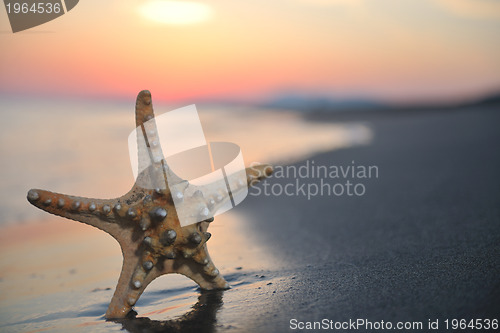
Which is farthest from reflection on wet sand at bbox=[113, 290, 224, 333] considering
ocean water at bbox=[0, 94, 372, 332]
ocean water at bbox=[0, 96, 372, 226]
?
ocean water at bbox=[0, 96, 372, 226]

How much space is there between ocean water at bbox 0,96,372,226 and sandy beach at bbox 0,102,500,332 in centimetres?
144

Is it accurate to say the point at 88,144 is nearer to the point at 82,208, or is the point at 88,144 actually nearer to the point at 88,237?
the point at 88,237

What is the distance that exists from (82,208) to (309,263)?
5.90 feet

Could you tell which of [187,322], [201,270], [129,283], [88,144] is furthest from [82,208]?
[88,144]

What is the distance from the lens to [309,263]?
3.69 metres

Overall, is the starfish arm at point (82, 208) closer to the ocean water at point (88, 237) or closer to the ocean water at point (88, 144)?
the ocean water at point (88, 237)

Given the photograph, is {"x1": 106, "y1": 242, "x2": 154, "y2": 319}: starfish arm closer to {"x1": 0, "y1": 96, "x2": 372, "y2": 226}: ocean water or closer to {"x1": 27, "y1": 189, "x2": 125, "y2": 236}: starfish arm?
{"x1": 27, "y1": 189, "x2": 125, "y2": 236}: starfish arm

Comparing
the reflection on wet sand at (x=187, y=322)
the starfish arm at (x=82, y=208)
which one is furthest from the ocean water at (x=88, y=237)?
the starfish arm at (x=82, y=208)

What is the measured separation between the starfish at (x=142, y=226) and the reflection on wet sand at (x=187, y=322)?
6.7 inches

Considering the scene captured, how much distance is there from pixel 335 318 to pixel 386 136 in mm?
9221

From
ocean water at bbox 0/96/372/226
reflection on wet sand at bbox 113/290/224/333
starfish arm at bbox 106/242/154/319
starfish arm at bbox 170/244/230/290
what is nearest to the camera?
reflection on wet sand at bbox 113/290/224/333

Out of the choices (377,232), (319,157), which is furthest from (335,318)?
(319,157)

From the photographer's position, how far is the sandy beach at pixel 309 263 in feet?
8.53

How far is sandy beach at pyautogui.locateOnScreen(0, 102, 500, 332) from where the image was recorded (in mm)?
2600
